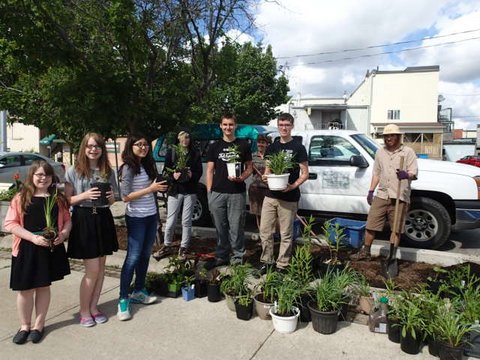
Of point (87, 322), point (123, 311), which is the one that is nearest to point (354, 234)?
point (123, 311)

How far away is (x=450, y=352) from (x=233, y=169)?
2.69 meters

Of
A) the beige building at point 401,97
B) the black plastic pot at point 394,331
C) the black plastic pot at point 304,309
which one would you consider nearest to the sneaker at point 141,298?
the black plastic pot at point 304,309

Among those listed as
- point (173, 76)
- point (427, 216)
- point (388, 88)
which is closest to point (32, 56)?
point (173, 76)

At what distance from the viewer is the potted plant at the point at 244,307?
3.77m

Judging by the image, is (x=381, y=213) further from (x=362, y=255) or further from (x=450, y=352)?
(x=450, y=352)

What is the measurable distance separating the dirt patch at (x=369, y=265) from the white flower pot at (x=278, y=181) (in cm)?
117

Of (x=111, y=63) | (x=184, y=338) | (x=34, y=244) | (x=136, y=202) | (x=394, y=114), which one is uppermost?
(x=394, y=114)

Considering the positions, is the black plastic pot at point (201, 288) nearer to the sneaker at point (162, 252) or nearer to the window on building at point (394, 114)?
the sneaker at point (162, 252)

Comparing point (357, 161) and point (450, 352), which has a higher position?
point (357, 161)

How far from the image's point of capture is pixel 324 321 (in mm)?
3473

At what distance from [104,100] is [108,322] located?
278 cm

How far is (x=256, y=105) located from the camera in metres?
21.3

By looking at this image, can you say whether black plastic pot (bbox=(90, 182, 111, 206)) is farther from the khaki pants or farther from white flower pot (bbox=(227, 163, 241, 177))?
the khaki pants

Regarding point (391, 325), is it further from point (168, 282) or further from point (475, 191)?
point (475, 191)
